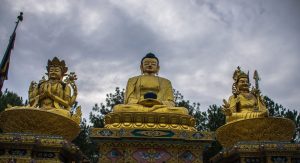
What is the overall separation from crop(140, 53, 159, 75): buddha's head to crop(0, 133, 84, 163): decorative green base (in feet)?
13.3

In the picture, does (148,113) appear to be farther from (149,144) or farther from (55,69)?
(55,69)

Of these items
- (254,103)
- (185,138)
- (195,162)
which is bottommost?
(195,162)

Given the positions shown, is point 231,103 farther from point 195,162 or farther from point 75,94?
point 75,94

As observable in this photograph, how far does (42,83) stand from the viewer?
9.16 metres

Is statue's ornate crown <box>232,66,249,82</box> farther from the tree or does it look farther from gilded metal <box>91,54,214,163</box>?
the tree

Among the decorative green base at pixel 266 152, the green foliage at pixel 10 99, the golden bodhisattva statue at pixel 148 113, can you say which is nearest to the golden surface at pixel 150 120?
the golden bodhisattva statue at pixel 148 113

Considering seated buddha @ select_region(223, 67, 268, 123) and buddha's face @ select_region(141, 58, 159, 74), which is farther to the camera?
buddha's face @ select_region(141, 58, 159, 74)

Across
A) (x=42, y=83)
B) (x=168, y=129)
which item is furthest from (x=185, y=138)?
(x=42, y=83)

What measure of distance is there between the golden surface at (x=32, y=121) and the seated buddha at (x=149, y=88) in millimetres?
1987

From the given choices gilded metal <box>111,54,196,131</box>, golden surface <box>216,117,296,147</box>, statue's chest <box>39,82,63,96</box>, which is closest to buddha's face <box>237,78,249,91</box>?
golden surface <box>216,117,296,147</box>

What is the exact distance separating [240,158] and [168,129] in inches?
65.1

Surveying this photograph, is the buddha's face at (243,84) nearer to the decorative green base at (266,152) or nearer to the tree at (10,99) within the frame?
the decorative green base at (266,152)

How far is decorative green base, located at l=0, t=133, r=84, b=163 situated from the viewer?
7483 mm

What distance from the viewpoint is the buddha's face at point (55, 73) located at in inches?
369
